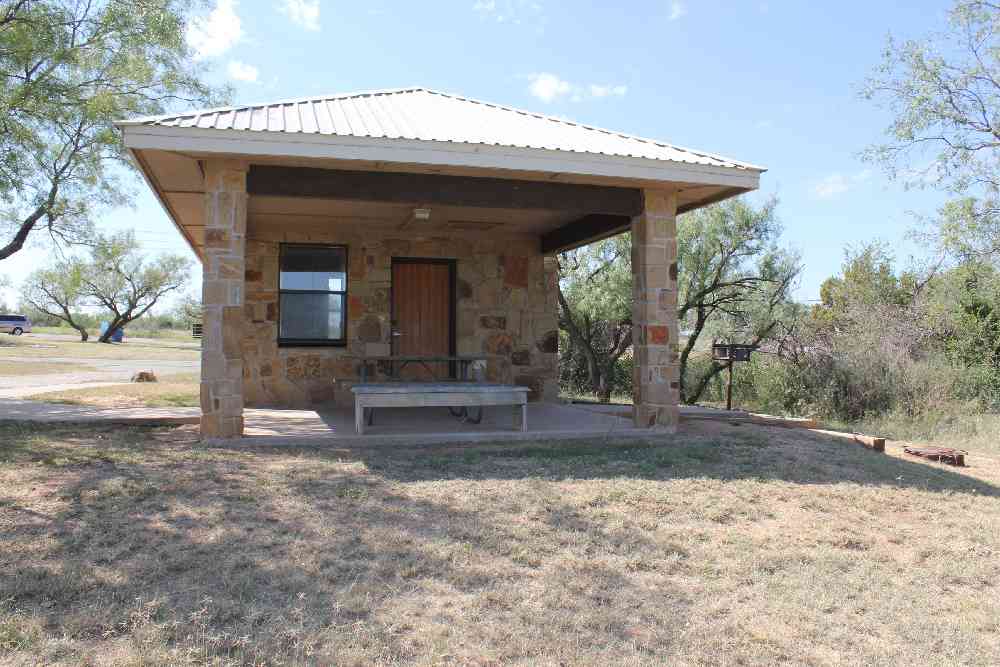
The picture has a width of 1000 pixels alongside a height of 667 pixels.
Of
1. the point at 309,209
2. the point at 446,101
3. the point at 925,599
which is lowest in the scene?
the point at 925,599

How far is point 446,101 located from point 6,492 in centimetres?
637

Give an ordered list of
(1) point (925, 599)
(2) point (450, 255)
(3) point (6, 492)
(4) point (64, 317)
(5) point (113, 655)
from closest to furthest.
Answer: (5) point (113, 655), (1) point (925, 599), (3) point (6, 492), (2) point (450, 255), (4) point (64, 317)

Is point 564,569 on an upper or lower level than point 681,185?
lower

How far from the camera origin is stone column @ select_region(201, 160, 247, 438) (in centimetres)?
658

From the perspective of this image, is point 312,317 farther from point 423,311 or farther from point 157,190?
point 157,190

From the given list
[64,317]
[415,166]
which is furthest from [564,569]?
[64,317]

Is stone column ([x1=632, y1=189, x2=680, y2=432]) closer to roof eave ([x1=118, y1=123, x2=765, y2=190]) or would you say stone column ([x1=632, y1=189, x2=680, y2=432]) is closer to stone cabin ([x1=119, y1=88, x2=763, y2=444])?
stone cabin ([x1=119, y1=88, x2=763, y2=444])

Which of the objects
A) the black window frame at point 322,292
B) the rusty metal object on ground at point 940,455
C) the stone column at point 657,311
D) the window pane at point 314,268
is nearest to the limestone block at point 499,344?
the black window frame at point 322,292

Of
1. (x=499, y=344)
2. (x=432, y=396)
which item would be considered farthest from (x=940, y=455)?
(x=499, y=344)

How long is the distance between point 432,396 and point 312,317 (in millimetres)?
3911

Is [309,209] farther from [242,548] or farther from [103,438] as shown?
[242,548]

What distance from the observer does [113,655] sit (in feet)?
9.11

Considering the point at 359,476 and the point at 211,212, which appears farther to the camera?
the point at 211,212

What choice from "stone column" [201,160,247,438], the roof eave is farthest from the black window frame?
the roof eave
